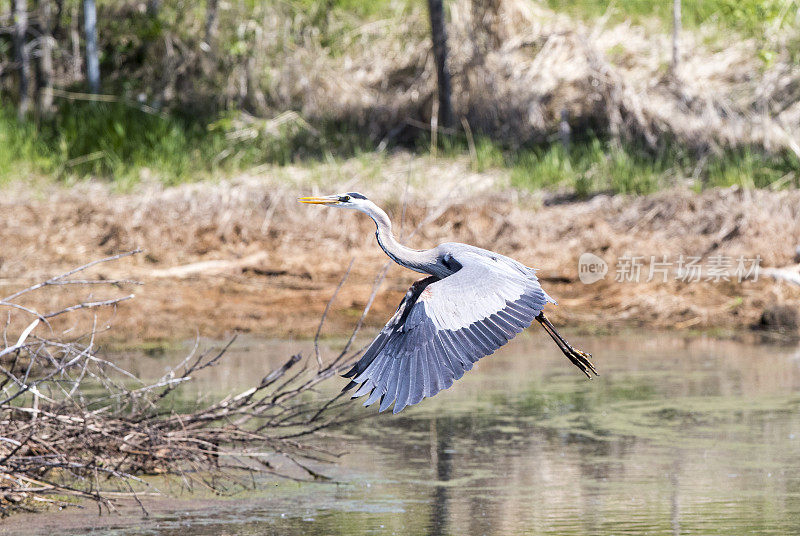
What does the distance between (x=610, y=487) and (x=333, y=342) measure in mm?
5202

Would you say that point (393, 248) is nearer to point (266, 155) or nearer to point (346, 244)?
point (346, 244)

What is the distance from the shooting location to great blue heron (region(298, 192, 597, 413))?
196 inches

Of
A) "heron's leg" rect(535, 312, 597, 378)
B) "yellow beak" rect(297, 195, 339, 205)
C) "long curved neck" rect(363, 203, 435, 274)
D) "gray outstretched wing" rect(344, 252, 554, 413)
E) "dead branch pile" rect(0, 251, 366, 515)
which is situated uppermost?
"yellow beak" rect(297, 195, 339, 205)

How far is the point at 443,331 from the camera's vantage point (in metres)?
5.23

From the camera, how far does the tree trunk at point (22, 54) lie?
1648 cm

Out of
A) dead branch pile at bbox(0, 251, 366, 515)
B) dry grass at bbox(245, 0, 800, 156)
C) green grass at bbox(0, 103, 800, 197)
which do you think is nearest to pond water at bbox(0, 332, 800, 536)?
dead branch pile at bbox(0, 251, 366, 515)

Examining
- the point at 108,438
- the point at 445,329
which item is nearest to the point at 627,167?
the point at 108,438

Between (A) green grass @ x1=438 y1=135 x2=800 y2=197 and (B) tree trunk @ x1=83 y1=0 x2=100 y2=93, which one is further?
(B) tree trunk @ x1=83 y1=0 x2=100 y2=93

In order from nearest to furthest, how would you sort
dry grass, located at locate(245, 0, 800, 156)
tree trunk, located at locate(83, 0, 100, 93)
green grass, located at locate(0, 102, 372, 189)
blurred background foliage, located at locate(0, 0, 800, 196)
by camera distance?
blurred background foliage, located at locate(0, 0, 800, 196) → dry grass, located at locate(245, 0, 800, 156) → green grass, located at locate(0, 102, 372, 189) → tree trunk, located at locate(83, 0, 100, 93)

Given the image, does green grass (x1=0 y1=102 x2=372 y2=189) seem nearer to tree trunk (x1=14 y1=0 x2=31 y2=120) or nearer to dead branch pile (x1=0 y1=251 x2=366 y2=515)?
tree trunk (x1=14 y1=0 x2=31 y2=120)

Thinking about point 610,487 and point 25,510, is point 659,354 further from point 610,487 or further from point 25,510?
point 25,510

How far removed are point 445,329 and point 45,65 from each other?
1332 centimetres

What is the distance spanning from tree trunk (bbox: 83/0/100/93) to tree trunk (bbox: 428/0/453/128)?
184 inches

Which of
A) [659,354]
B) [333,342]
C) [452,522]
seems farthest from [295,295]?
[452,522]
